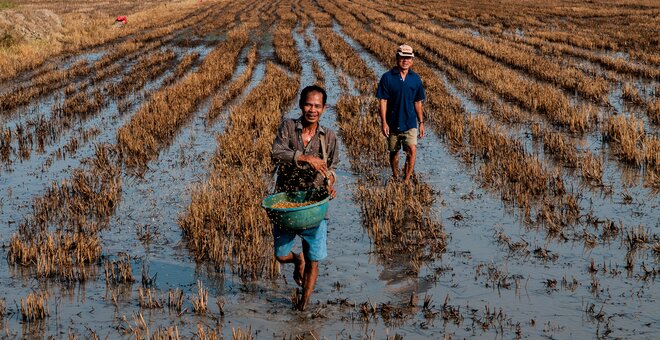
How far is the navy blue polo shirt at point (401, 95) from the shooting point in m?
8.30

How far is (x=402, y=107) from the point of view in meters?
8.36

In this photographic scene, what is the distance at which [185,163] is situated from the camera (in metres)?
9.66

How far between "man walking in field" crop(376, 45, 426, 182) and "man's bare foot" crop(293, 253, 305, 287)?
10.8 feet

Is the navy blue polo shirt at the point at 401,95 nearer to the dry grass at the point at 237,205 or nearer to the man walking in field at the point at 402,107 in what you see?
the man walking in field at the point at 402,107

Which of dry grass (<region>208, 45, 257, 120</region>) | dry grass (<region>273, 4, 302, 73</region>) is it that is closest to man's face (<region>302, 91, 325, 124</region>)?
dry grass (<region>208, 45, 257, 120</region>)

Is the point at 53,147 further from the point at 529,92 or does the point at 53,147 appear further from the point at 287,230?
the point at 529,92

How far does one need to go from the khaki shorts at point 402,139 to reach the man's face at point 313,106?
143 inches

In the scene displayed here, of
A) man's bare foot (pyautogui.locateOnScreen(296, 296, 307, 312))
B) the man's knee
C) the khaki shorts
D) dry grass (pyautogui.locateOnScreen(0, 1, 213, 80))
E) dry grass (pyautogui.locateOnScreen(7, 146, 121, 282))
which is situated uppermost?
the khaki shorts

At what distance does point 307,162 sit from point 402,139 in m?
3.88

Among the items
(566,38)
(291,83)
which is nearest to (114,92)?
(291,83)

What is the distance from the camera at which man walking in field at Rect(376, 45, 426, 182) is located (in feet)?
27.2

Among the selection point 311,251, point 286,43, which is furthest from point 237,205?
point 286,43

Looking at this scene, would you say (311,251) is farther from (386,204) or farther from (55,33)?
(55,33)

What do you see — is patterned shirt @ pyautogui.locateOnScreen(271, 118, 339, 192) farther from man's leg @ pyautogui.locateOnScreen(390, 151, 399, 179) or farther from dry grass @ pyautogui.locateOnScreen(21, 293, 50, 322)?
man's leg @ pyautogui.locateOnScreen(390, 151, 399, 179)
